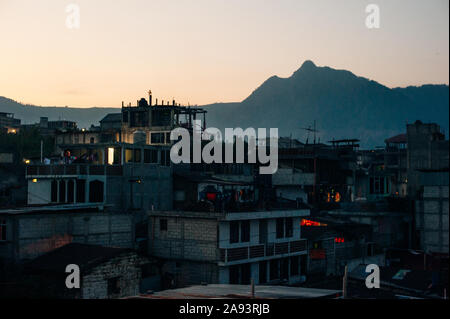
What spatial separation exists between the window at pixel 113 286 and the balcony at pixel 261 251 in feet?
22.2

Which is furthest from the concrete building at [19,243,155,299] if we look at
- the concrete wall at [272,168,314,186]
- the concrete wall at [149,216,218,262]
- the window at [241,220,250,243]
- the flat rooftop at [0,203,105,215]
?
the concrete wall at [272,168,314,186]

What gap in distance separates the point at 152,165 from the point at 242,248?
1757 cm

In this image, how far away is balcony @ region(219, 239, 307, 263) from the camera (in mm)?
36003

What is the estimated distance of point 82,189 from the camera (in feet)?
159

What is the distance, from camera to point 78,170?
48438 mm

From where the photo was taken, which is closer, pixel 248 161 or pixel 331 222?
pixel 331 222

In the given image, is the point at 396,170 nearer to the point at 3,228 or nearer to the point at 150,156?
the point at 150,156

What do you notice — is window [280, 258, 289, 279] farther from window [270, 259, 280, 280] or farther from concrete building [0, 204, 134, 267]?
concrete building [0, 204, 134, 267]

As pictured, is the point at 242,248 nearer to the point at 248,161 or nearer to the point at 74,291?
the point at 74,291

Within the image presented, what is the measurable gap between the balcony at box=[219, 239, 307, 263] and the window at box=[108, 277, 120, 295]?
6.78 meters

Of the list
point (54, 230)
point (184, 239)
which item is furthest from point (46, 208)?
point (184, 239)

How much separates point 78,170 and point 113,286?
17.8 m
